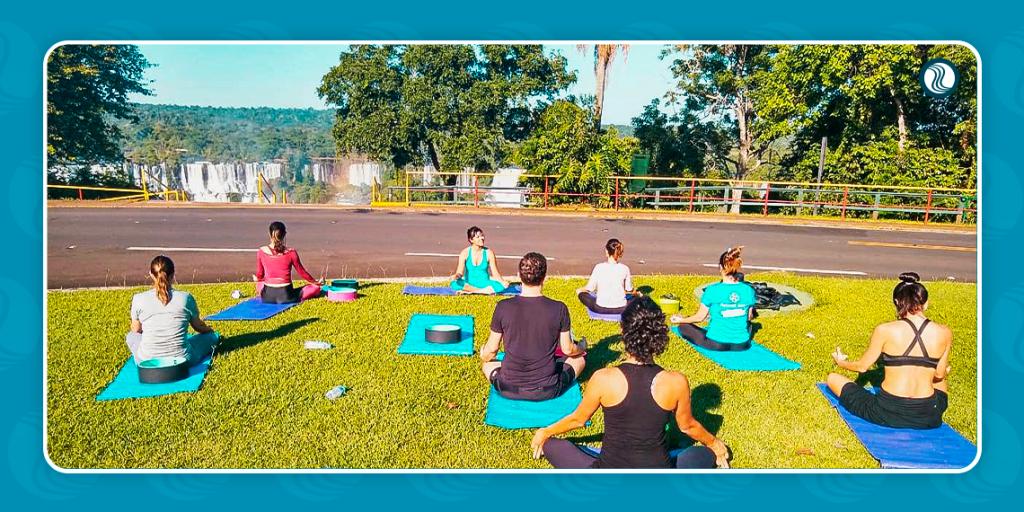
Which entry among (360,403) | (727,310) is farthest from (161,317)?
(727,310)

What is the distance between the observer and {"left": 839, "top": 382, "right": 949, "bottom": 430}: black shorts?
15.1ft

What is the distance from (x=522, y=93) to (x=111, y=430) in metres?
9.35

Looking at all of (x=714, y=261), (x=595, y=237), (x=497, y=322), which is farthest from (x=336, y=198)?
(x=497, y=322)

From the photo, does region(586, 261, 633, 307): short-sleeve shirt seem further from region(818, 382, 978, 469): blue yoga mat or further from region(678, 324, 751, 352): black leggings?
region(818, 382, 978, 469): blue yoga mat

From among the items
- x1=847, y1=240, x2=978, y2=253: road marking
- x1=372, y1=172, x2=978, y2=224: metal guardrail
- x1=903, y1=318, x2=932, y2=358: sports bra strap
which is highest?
x1=372, y1=172, x2=978, y2=224: metal guardrail

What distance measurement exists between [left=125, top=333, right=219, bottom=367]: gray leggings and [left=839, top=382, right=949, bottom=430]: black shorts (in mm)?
5799

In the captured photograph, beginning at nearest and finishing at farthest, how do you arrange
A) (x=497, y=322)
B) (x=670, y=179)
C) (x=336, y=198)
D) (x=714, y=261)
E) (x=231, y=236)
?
(x=497, y=322) < (x=714, y=261) < (x=231, y=236) < (x=670, y=179) < (x=336, y=198)

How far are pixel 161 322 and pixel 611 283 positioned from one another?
491cm

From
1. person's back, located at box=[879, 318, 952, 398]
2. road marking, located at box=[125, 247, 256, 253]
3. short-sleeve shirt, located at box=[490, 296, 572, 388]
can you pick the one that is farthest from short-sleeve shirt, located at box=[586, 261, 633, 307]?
road marking, located at box=[125, 247, 256, 253]

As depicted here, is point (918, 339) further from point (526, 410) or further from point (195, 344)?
point (195, 344)

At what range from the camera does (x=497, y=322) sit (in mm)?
4957

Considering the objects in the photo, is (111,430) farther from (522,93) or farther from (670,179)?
(670,179)

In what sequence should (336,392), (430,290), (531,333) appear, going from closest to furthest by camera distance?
(531,333) → (336,392) → (430,290)

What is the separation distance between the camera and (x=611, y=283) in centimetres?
768
